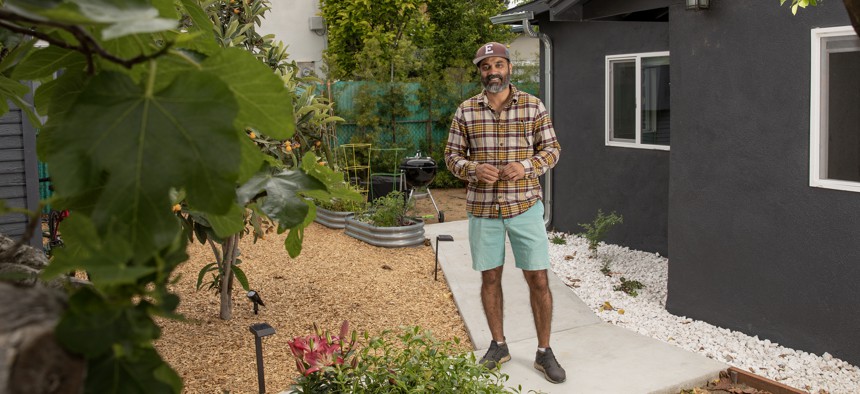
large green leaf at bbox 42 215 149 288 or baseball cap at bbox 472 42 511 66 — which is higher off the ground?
baseball cap at bbox 472 42 511 66

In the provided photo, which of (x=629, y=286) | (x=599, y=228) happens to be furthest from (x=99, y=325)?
(x=599, y=228)

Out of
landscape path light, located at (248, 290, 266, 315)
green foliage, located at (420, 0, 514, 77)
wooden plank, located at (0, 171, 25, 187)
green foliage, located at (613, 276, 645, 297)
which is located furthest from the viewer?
green foliage, located at (420, 0, 514, 77)

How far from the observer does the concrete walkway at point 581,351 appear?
4523 millimetres

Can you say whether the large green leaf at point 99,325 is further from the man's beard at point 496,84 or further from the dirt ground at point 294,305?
the man's beard at point 496,84

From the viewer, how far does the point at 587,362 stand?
4.92 meters

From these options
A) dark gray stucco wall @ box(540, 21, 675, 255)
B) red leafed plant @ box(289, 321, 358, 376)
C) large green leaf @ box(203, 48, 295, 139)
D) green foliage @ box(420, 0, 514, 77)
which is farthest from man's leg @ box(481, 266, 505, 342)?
green foliage @ box(420, 0, 514, 77)

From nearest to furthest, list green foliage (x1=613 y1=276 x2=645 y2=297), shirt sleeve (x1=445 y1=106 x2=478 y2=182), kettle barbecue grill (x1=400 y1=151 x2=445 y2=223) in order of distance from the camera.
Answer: shirt sleeve (x1=445 y1=106 x2=478 y2=182) < green foliage (x1=613 y1=276 x2=645 y2=297) < kettle barbecue grill (x1=400 y1=151 x2=445 y2=223)

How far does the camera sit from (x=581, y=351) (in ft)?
16.9

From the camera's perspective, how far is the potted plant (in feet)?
27.1

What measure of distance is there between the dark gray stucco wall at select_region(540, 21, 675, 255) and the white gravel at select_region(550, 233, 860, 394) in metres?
0.40

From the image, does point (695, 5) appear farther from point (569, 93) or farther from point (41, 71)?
point (41, 71)

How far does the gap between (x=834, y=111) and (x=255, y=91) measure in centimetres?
499

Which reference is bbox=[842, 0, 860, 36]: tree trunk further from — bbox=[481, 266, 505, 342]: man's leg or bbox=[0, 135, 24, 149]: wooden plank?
bbox=[0, 135, 24, 149]: wooden plank

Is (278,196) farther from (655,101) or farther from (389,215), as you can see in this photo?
(389,215)
